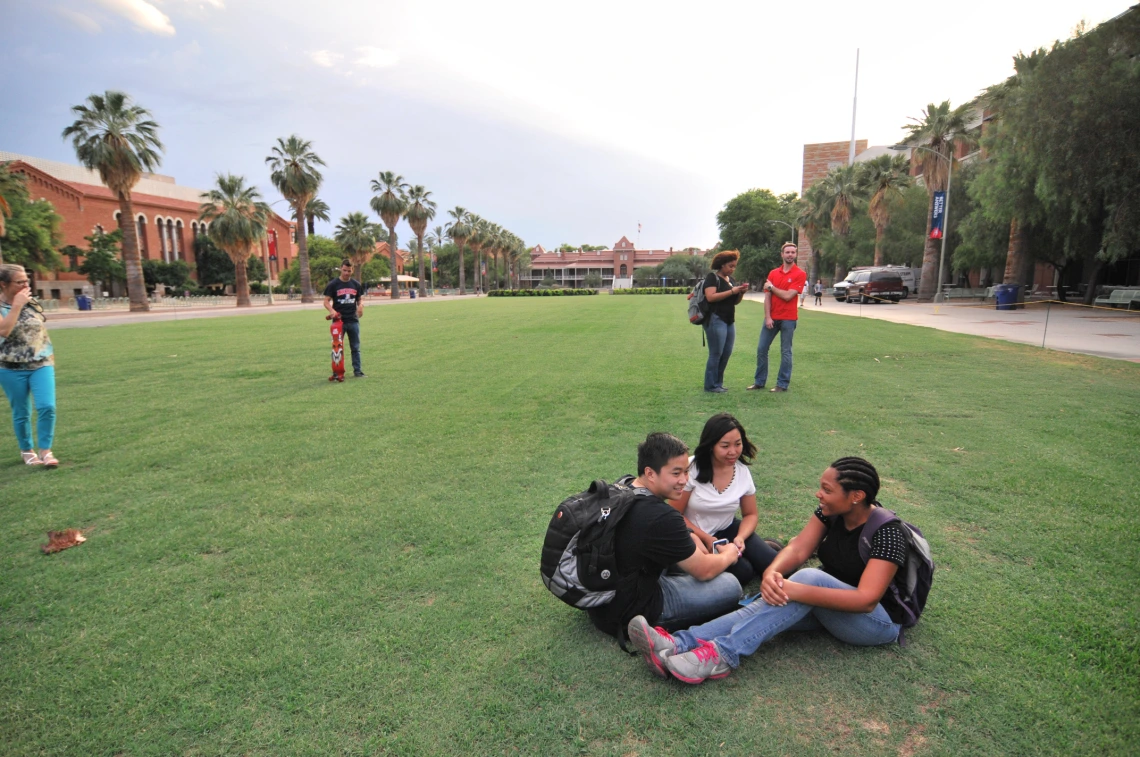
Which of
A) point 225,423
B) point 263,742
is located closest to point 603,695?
point 263,742

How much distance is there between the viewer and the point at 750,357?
12.1 meters

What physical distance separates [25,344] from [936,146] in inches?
1825

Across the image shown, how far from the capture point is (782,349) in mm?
8188

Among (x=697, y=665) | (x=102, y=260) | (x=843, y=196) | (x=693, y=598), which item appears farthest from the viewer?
(x=843, y=196)

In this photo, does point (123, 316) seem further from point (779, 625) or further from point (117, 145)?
point (779, 625)

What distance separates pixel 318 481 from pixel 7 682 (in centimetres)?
251

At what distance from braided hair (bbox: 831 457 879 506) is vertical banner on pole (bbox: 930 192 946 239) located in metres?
36.9

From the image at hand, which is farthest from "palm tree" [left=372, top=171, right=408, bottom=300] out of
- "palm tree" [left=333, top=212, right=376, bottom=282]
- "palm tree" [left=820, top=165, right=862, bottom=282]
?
"palm tree" [left=820, top=165, right=862, bottom=282]

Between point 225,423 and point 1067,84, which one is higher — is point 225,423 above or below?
below

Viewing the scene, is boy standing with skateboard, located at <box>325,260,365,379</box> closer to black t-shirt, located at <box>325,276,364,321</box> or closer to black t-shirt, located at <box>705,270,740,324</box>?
black t-shirt, located at <box>325,276,364,321</box>

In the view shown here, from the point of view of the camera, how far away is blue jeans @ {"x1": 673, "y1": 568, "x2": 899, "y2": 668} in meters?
2.59

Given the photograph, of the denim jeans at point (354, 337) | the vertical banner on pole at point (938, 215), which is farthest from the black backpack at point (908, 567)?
the vertical banner on pole at point (938, 215)

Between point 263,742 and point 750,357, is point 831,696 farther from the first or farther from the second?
point 750,357

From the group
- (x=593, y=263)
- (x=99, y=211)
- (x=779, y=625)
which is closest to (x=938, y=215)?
(x=779, y=625)
